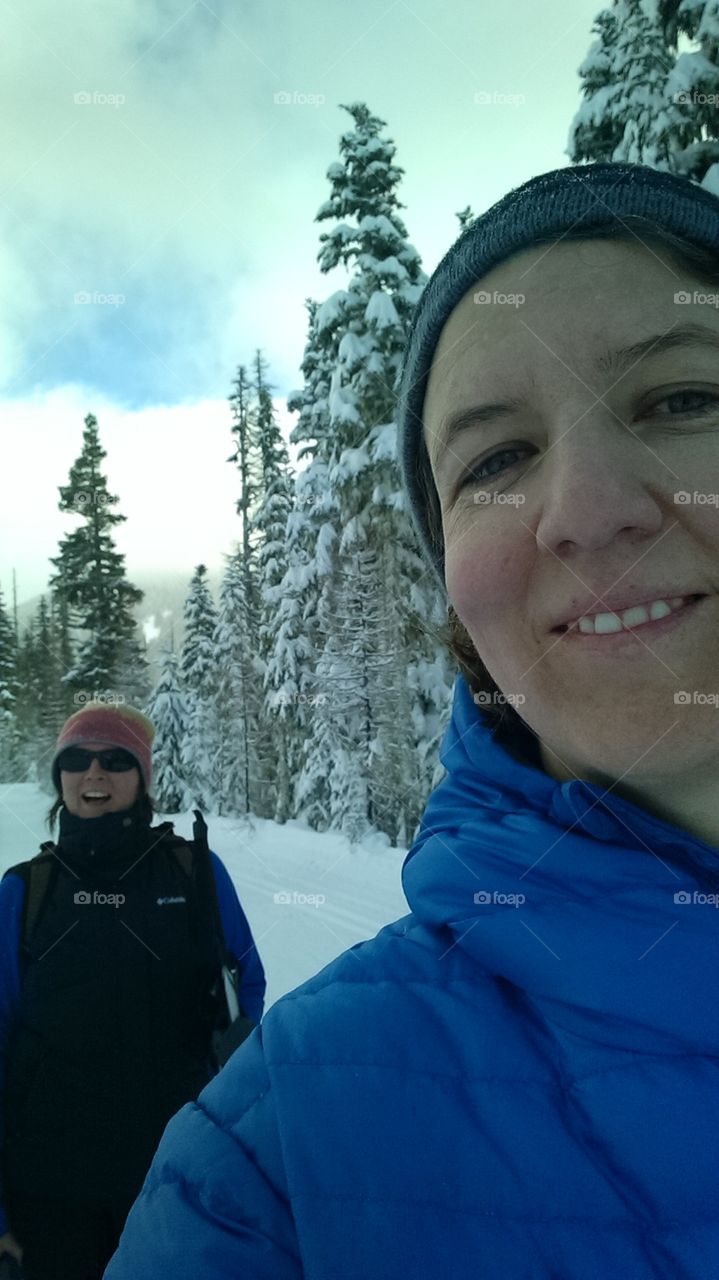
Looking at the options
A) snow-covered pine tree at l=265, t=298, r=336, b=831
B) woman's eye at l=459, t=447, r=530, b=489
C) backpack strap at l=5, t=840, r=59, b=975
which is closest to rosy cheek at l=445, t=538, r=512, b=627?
woman's eye at l=459, t=447, r=530, b=489

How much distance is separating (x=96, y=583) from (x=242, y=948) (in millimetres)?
27462

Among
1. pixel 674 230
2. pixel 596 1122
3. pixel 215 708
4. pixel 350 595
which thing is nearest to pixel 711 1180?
pixel 596 1122

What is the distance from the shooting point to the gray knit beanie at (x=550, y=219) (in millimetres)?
1393

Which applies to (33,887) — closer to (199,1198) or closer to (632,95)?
(199,1198)

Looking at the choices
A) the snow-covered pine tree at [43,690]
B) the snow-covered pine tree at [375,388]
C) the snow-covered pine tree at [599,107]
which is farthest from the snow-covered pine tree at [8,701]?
the snow-covered pine tree at [599,107]

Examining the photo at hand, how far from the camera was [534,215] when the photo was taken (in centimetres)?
146

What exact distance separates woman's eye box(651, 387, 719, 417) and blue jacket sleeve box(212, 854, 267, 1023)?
3758 mm

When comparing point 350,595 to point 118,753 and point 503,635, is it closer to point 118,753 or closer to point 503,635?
point 118,753

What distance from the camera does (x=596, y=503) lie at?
1.13m
